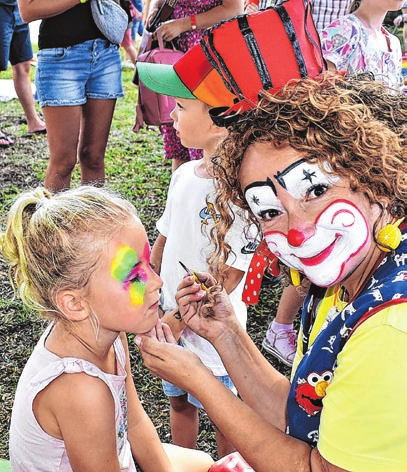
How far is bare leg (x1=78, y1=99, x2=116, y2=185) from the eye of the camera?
11.8 feet

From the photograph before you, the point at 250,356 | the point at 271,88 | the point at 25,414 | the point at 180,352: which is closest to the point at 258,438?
the point at 180,352

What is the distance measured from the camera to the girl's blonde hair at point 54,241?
5.13ft

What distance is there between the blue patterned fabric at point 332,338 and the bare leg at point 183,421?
857 millimetres

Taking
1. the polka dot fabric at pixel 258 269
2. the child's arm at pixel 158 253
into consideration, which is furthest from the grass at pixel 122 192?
the polka dot fabric at pixel 258 269

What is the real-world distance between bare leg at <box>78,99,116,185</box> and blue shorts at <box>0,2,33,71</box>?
1994 mm

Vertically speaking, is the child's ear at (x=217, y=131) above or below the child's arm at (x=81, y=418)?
above

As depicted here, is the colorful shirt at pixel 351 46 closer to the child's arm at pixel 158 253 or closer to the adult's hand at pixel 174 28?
the adult's hand at pixel 174 28

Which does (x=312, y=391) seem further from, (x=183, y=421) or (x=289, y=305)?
(x=289, y=305)

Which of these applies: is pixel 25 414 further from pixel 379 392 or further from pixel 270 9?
pixel 270 9

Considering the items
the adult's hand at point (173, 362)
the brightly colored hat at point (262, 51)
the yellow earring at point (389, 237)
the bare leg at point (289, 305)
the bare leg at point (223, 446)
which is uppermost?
the brightly colored hat at point (262, 51)

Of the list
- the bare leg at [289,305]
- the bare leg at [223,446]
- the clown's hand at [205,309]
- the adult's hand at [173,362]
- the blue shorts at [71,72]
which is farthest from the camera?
the blue shorts at [71,72]

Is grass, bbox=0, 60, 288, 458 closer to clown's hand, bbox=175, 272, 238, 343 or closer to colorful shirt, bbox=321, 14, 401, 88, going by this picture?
clown's hand, bbox=175, 272, 238, 343

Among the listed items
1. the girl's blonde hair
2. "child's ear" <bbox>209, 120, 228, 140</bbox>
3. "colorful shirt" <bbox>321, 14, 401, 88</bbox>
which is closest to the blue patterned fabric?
the girl's blonde hair

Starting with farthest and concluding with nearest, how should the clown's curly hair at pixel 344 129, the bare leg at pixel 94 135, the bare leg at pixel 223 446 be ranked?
the bare leg at pixel 94 135
the bare leg at pixel 223 446
the clown's curly hair at pixel 344 129
